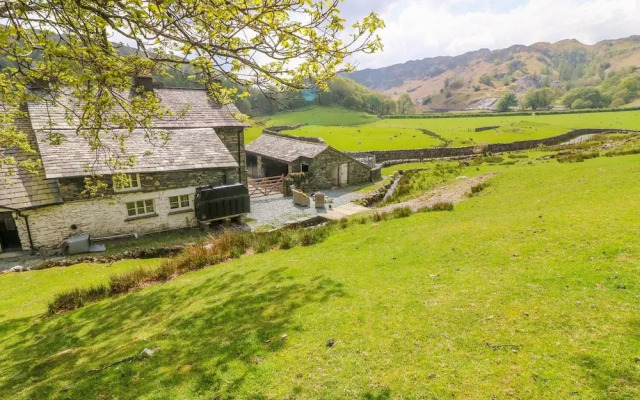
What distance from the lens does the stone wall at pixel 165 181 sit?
2006cm

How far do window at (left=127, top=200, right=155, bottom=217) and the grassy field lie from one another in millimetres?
10057

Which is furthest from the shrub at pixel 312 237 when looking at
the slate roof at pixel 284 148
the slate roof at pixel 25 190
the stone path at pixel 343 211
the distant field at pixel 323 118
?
the distant field at pixel 323 118

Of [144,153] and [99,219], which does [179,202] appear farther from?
[99,219]

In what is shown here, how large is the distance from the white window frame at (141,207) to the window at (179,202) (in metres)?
1.16

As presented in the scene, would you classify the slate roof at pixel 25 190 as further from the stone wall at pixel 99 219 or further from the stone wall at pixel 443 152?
the stone wall at pixel 443 152

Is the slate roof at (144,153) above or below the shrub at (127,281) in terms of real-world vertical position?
above

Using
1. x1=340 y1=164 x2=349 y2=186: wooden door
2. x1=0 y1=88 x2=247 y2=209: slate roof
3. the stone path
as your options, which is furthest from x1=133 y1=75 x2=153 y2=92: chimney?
x1=340 y1=164 x2=349 y2=186: wooden door

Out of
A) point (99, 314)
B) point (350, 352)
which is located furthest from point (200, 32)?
point (99, 314)

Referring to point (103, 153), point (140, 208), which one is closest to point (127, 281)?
point (140, 208)

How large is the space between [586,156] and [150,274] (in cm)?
2833

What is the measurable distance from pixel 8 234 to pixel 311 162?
23.8m

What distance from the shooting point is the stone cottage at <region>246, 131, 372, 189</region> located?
3566cm

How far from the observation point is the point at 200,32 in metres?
8.19

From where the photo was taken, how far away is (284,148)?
40.2 meters
